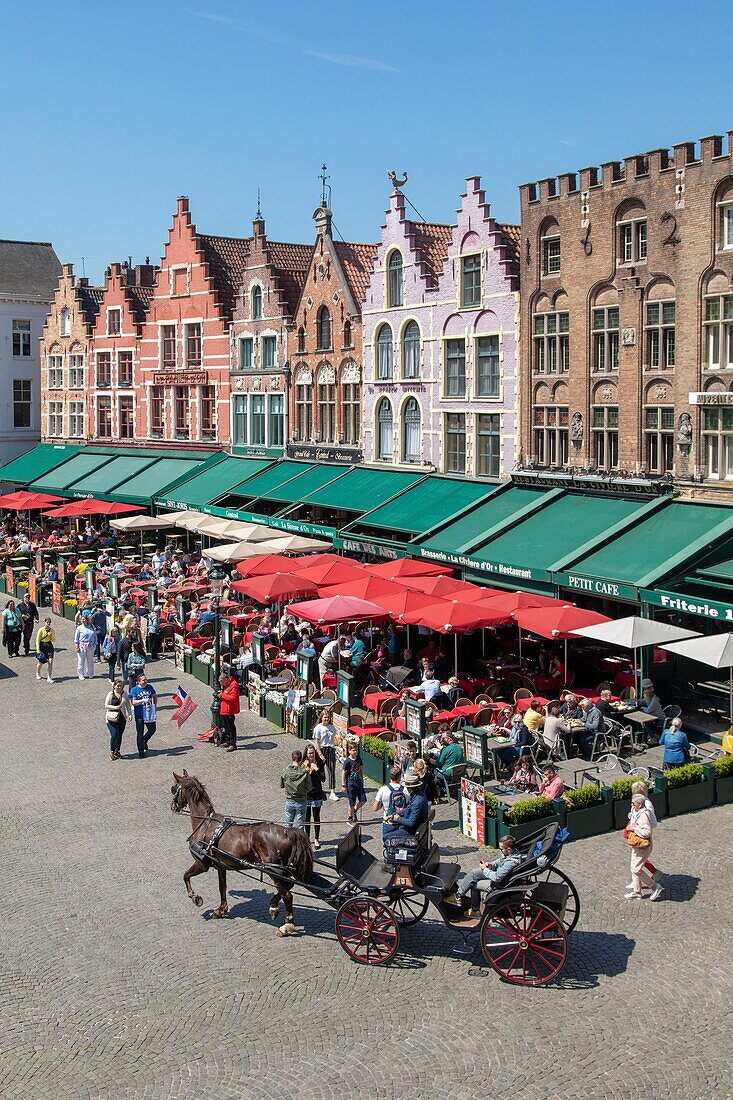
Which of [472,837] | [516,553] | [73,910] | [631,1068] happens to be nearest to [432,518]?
[516,553]

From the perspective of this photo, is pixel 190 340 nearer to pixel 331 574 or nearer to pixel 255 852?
pixel 331 574

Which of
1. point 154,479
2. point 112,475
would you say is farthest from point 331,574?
point 112,475

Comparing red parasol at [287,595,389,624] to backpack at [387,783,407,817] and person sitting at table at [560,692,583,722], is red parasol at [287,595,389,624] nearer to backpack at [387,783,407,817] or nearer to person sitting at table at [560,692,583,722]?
person sitting at table at [560,692,583,722]

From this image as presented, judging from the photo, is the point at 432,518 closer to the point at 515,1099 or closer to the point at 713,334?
the point at 713,334

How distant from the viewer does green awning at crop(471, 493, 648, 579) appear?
26.4 metres

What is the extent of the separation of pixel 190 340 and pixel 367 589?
25.8 metres

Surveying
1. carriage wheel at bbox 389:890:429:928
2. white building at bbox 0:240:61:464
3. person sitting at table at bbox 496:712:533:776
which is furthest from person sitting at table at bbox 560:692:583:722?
white building at bbox 0:240:61:464

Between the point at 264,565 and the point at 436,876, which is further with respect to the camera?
the point at 264,565

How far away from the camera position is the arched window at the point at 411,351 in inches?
1430

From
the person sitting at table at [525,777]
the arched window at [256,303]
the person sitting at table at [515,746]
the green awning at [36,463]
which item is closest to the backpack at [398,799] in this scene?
the person sitting at table at [525,777]

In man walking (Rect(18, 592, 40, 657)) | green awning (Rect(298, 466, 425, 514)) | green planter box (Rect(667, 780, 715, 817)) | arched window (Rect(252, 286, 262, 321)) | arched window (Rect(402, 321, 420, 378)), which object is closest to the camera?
green planter box (Rect(667, 780, 715, 817))

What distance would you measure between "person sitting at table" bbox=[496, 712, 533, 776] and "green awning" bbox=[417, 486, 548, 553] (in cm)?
988

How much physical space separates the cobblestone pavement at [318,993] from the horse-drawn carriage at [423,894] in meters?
0.26

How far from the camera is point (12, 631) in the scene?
1172 inches
